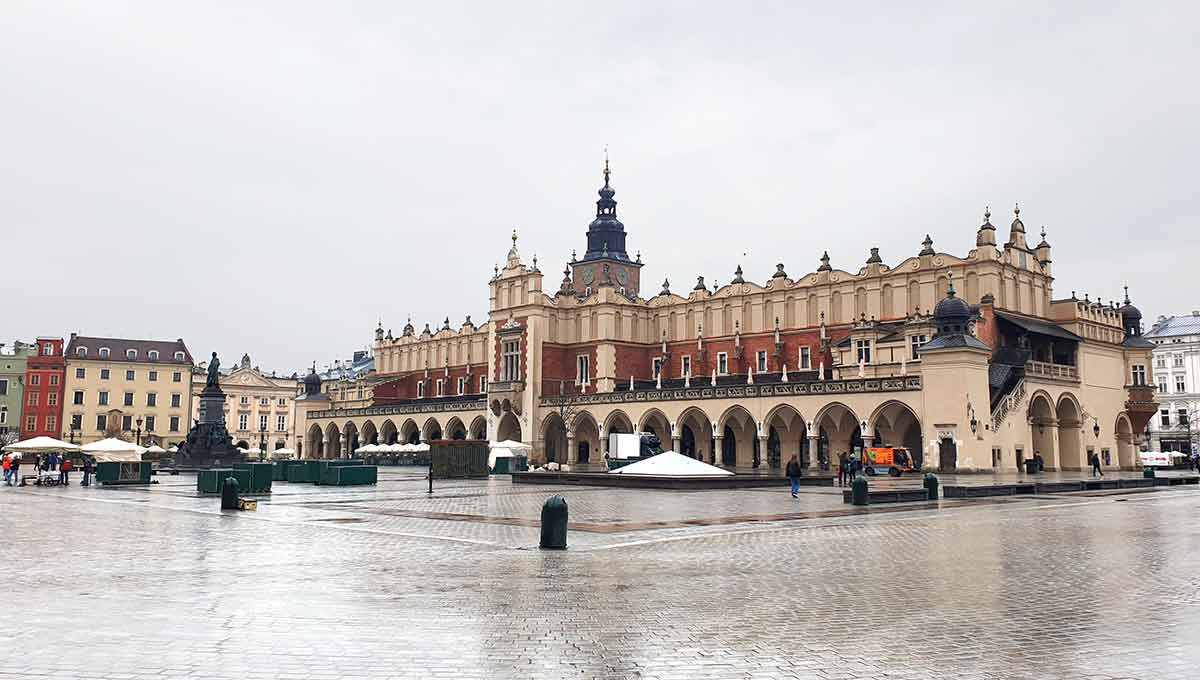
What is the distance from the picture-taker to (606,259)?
88.6 m

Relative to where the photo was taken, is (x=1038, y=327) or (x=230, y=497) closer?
(x=230, y=497)

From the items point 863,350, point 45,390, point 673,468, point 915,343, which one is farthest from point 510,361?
point 45,390

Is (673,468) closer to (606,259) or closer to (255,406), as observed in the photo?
(606,259)

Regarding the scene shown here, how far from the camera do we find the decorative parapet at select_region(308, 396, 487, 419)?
80831mm

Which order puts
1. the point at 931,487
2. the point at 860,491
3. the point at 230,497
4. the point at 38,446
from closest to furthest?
1. the point at 230,497
2. the point at 860,491
3. the point at 931,487
4. the point at 38,446

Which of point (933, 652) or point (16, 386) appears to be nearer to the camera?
point (933, 652)

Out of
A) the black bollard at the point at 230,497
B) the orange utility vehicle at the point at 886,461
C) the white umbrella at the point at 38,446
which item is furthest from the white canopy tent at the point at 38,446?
the orange utility vehicle at the point at 886,461

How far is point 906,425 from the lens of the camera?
5659 cm

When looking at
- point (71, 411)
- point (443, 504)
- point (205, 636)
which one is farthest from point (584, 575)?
point (71, 411)

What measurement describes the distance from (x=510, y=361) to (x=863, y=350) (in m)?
30.0

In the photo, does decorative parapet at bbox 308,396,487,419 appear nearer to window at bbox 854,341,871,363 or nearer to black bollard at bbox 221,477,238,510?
window at bbox 854,341,871,363

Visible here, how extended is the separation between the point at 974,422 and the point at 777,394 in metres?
12.7

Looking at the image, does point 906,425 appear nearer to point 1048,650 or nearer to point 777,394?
point 777,394

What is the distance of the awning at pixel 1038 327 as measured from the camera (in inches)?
2200
